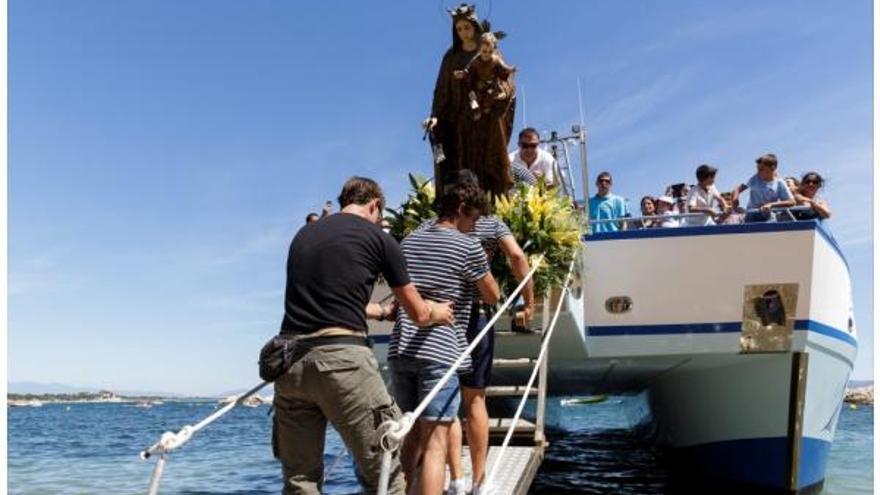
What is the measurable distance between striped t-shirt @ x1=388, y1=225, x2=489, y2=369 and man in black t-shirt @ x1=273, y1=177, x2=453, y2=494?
23.9 inches

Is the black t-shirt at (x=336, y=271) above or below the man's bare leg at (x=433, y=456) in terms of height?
above

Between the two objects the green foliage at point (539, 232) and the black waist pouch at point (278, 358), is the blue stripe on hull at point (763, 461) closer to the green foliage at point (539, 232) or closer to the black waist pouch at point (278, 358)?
the green foliage at point (539, 232)

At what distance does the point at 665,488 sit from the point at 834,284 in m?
4.48

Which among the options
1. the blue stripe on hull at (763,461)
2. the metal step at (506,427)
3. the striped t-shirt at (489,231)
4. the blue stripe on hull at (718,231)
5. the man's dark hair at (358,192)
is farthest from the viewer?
the blue stripe on hull at (763,461)

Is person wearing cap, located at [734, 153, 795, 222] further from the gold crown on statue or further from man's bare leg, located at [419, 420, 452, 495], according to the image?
man's bare leg, located at [419, 420, 452, 495]

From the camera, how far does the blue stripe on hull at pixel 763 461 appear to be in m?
9.40

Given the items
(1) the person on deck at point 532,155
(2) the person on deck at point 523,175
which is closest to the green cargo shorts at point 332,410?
(2) the person on deck at point 523,175

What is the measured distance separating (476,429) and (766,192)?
563 centimetres

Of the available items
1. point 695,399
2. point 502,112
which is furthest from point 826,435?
point 502,112

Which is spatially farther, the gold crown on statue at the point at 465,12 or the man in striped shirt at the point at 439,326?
the gold crown on statue at the point at 465,12

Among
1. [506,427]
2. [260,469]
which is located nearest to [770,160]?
[506,427]

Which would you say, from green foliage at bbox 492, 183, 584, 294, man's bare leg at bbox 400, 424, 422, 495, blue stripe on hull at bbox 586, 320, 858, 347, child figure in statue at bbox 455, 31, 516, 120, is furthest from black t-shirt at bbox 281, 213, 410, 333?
blue stripe on hull at bbox 586, 320, 858, 347

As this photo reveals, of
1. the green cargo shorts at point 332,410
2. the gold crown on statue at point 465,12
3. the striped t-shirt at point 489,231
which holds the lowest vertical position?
the green cargo shorts at point 332,410

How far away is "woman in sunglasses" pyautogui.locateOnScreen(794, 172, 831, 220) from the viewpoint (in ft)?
27.9
